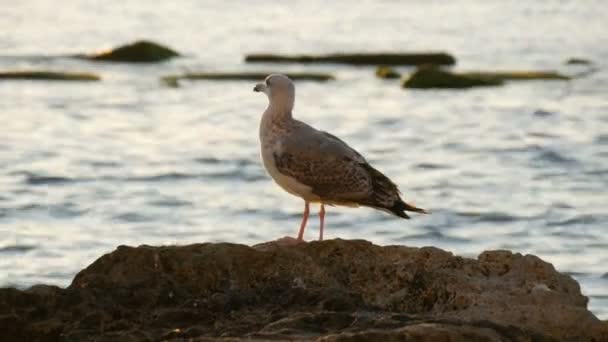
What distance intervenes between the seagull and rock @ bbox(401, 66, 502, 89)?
76.0ft

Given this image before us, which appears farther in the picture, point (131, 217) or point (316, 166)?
point (131, 217)

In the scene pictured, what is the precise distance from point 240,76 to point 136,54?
14.2 ft

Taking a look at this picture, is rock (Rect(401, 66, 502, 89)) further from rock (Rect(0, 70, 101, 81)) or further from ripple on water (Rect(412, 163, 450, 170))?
ripple on water (Rect(412, 163, 450, 170))

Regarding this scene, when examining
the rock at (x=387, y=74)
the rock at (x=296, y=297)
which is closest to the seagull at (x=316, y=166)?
the rock at (x=296, y=297)

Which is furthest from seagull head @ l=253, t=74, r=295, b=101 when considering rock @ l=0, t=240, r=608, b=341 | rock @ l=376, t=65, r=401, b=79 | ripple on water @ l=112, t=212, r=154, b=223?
rock @ l=376, t=65, r=401, b=79

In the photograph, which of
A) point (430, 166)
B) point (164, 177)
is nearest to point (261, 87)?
point (164, 177)

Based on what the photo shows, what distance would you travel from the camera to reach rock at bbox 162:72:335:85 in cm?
3665

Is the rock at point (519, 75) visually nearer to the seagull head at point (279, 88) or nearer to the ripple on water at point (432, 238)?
the ripple on water at point (432, 238)

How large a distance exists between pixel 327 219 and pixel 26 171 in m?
6.38

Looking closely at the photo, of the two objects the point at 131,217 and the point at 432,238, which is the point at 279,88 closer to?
the point at 432,238

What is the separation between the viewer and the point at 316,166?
1242 cm

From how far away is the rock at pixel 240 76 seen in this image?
36.7 m

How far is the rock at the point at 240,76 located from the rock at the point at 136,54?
96.5 inches

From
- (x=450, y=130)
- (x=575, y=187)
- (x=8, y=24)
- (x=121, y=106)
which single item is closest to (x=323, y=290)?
(x=575, y=187)
